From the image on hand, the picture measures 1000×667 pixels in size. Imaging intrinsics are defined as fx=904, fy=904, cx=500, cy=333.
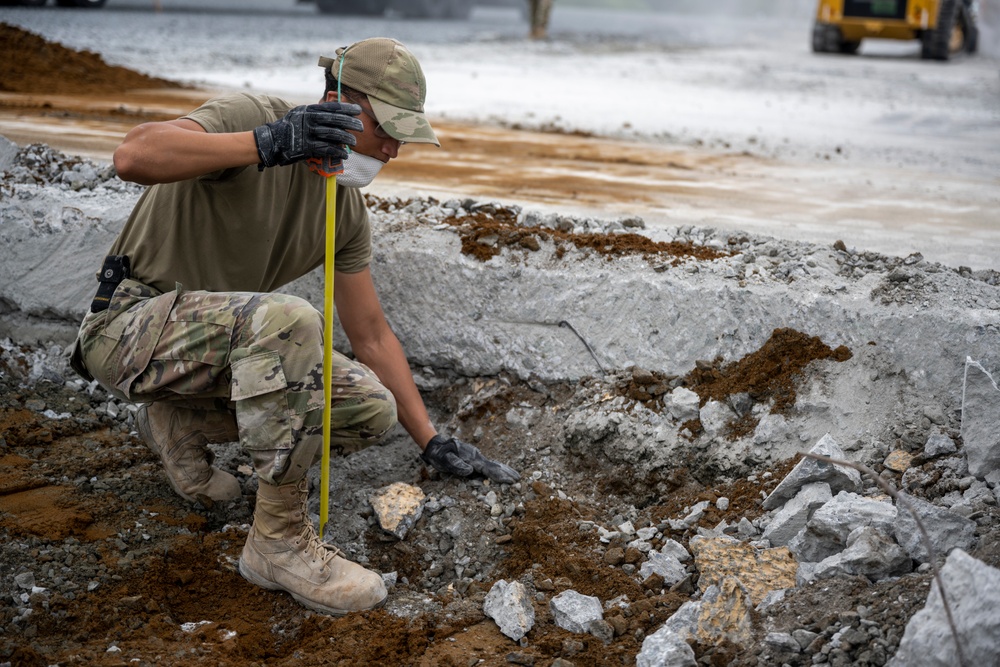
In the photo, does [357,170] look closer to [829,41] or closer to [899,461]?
[899,461]

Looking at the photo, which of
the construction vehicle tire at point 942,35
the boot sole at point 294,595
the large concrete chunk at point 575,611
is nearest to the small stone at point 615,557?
the large concrete chunk at point 575,611

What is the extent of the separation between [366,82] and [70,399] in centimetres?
197

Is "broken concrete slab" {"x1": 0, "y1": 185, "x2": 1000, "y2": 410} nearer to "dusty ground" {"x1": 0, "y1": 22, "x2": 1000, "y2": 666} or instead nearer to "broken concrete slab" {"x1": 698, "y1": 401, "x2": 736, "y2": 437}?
"dusty ground" {"x1": 0, "y1": 22, "x2": 1000, "y2": 666}

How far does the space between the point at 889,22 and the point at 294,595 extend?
16348 millimetres

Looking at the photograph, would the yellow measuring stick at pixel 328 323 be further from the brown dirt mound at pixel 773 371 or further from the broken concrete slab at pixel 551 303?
the brown dirt mound at pixel 773 371

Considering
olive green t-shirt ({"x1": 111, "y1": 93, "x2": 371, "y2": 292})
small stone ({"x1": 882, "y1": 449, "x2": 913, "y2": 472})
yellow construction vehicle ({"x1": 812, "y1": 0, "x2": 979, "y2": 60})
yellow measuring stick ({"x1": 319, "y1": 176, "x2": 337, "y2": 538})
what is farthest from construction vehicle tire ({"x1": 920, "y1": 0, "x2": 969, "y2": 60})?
yellow measuring stick ({"x1": 319, "y1": 176, "x2": 337, "y2": 538})

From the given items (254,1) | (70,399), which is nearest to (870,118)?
(70,399)

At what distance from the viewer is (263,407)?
2.53 metres

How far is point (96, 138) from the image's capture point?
5.36m

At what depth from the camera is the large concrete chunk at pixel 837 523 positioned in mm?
2500

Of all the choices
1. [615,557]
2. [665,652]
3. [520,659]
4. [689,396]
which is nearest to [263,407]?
[520,659]

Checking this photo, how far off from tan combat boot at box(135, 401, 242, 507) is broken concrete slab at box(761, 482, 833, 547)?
1.77 m

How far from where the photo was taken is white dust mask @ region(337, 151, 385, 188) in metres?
2.72

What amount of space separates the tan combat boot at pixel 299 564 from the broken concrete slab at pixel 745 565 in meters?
0.95
